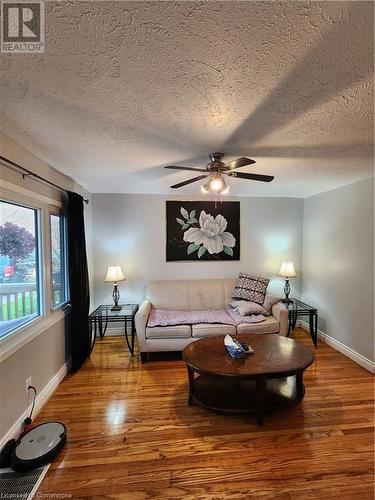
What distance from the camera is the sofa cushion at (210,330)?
10.1 ft

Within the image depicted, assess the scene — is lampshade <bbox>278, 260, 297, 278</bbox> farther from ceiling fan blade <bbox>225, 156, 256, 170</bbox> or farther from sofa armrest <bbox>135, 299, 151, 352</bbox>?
ceiling fan blade <bbox>225, 156, 256, 170</bbox>

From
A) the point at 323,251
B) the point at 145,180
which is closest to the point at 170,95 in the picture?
the point at 145,180

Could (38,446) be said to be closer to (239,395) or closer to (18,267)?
(18,267)

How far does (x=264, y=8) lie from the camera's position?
842mm

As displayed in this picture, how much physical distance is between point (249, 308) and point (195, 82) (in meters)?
2.80

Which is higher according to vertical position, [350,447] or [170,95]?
[170,95]

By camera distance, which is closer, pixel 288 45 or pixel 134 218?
pixel 288 45

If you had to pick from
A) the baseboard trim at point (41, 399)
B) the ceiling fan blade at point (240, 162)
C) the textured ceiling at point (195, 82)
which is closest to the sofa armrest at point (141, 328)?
the baseboard trim at point (41, 399)

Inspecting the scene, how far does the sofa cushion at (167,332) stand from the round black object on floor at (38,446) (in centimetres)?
130

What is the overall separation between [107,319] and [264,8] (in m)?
3.31

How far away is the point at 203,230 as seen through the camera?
4.02 m

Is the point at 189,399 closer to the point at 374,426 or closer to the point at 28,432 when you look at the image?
the point at 28,432

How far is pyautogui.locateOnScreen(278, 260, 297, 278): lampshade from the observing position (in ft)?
12.5

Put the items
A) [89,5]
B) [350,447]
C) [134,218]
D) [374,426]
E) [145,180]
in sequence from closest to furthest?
[89,5], [350,447], [374,426], [145,180], [134,218]
